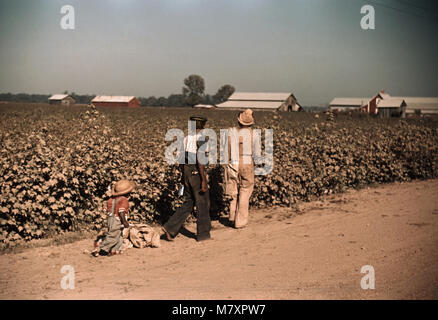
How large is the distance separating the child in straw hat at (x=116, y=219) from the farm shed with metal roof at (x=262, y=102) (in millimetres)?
80560

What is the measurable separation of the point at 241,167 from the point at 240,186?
343mm

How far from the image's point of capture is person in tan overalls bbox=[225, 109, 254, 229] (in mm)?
6914

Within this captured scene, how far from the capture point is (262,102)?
93.2 metres

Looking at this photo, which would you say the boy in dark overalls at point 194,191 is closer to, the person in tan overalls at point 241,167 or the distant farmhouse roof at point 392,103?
the person in tan overalls at point 241,167

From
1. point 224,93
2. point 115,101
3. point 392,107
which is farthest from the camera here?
point 224,93

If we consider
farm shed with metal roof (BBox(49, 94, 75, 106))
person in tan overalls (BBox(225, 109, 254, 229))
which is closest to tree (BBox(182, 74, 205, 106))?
farm shed with metal roof (BBox(49, 94, 75, 106))

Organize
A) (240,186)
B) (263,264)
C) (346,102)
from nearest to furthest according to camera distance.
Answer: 1. (263,264)
2. (240,186)
3. (346,102)

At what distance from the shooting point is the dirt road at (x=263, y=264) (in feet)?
14.4

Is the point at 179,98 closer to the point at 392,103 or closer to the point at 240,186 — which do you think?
the point at 392,103

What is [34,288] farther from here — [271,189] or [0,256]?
[271,189]

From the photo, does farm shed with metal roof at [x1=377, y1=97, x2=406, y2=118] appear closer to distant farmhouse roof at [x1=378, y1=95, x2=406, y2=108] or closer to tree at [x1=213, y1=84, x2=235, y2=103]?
distant farmhouse roof at [x1=378, y1=95, x2=406, y2=108]

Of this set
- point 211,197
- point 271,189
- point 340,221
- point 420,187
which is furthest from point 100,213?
point 420,187

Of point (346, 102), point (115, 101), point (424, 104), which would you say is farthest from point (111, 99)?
point (346, 102)

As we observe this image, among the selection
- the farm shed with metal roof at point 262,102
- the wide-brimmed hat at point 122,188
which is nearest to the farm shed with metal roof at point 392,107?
the farm shed with metal roof at point 262,102
